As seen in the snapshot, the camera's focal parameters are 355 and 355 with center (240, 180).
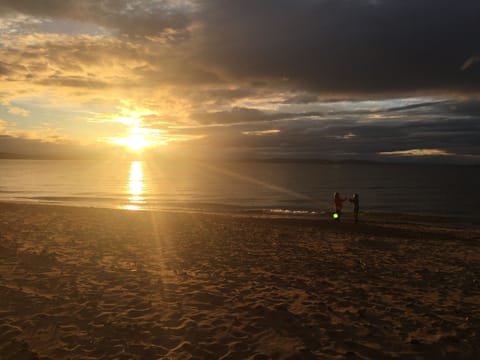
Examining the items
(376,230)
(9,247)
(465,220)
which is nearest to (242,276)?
(9,247)

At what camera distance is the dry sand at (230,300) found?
5.88m

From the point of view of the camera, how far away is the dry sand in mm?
5879

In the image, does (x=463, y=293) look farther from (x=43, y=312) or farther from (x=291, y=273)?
(x=43, y=312)

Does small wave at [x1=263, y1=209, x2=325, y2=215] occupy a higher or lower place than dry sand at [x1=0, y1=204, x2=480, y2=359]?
lower

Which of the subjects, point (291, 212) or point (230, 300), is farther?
point (291, 212)

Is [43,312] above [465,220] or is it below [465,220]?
above

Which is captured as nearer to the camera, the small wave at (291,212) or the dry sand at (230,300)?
the dry sand at (230,300)

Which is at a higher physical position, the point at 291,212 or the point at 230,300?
the point at 230,300

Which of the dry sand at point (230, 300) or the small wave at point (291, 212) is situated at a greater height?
the dry sand at point (230, 300)

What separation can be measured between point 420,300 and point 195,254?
283 inches

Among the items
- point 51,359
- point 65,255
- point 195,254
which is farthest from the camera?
point 195,254

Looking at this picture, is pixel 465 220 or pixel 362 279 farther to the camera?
pixel 465 220

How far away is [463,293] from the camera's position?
8.91 metres

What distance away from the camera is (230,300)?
26.2ft
